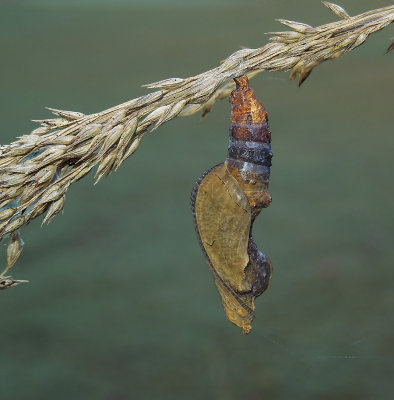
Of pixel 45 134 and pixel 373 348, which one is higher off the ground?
pixel 45 134

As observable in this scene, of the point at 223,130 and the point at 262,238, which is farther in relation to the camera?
the point at 223,130

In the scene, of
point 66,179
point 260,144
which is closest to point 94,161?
point 66,179

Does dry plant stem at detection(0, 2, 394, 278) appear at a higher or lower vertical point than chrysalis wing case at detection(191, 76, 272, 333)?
higher

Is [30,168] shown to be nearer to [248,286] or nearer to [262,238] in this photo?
[248,286]

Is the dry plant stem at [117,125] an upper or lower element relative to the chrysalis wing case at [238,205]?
upper

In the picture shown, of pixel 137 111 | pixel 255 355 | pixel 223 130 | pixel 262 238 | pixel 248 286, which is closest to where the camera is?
pixel 137 111
